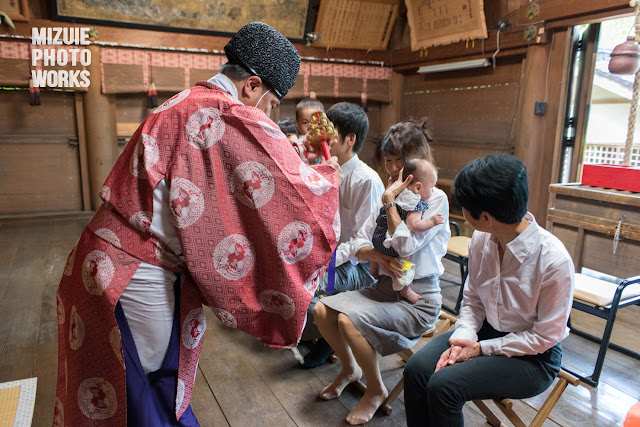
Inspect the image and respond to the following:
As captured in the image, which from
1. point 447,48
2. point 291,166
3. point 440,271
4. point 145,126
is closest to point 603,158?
point 447,48

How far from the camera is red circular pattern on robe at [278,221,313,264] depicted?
4.36 ft

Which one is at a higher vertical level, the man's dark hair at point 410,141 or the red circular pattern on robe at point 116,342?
the man's dark hair at point 410,141

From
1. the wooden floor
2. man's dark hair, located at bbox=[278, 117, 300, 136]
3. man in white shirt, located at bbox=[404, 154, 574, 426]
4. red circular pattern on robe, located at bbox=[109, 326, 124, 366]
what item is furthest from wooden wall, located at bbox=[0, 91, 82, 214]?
man in white shirt, located at bbox=[404, 154, 574, 426]

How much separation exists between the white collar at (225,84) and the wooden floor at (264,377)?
159 cm

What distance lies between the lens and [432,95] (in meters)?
6.77

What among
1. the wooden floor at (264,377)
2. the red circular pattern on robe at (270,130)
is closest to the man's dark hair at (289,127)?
the wooden floor at (264,377)

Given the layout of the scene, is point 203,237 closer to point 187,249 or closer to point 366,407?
point 187,249

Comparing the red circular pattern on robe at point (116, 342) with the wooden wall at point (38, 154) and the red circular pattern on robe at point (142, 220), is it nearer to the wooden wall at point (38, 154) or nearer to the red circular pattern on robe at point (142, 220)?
the red circular pattern on robe at point (142, 220)

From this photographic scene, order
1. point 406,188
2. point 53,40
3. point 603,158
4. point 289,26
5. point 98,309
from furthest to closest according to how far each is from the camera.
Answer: point 289,26 < point 53,40 < point 603,158 < point 406,188 < point 98,309

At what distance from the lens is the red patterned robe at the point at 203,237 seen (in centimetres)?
128

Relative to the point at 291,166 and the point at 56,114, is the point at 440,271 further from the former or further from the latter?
the point at 56,114

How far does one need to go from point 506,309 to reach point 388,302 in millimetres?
659

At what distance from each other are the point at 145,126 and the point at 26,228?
543 cm

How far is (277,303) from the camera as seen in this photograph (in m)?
1.38
